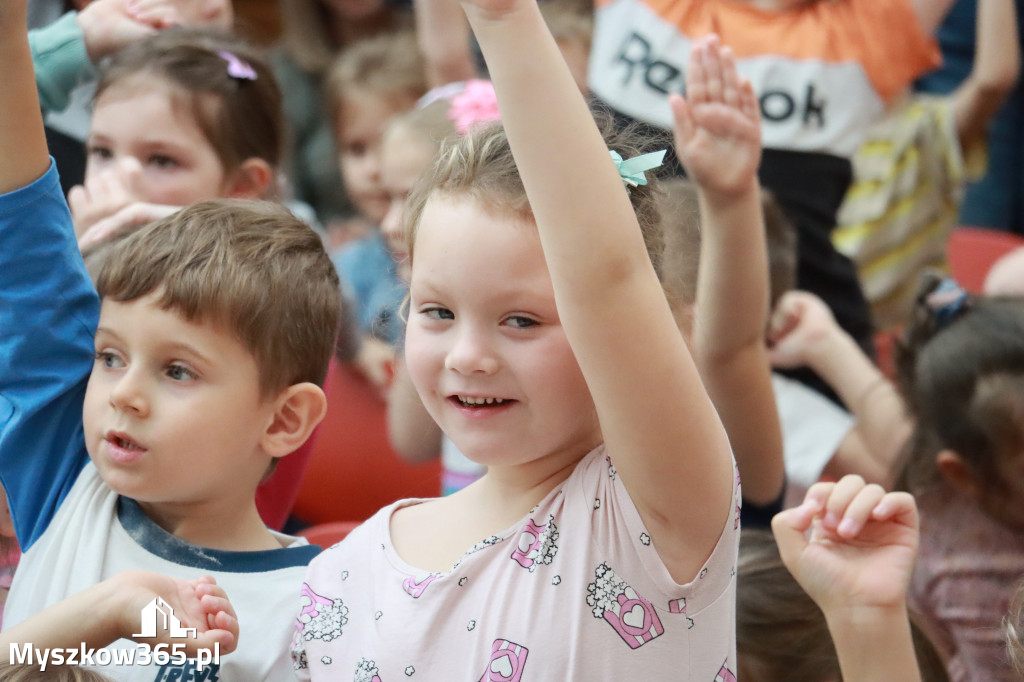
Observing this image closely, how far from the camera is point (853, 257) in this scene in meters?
2.29

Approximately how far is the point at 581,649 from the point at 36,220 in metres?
0.68

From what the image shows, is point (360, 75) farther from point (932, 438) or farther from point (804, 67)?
point (932, 438)

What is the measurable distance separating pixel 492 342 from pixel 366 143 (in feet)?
6.59

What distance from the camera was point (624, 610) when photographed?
0.84m

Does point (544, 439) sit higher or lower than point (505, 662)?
higher

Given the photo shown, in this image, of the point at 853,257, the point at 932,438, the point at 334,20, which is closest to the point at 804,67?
the point at 853,257

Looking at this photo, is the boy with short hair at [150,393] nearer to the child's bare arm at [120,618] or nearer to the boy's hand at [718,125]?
the child's bare arm at [120,618]

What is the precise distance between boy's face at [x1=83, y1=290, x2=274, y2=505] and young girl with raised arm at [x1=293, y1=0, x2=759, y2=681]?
19 cm

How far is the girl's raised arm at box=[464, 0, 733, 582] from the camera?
724mm

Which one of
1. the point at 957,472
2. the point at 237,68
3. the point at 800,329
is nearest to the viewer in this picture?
the point at 957,472

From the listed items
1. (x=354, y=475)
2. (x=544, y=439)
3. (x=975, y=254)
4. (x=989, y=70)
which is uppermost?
(x=544, y=439)

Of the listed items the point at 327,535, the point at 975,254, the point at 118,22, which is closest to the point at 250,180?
the point at 118,22

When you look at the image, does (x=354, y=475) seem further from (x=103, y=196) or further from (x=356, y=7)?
(x=356, y=7)

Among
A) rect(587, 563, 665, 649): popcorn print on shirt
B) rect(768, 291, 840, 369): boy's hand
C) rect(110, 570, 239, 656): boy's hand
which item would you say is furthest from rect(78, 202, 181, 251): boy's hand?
rect(768, 291, 840, 369): boy's hand
